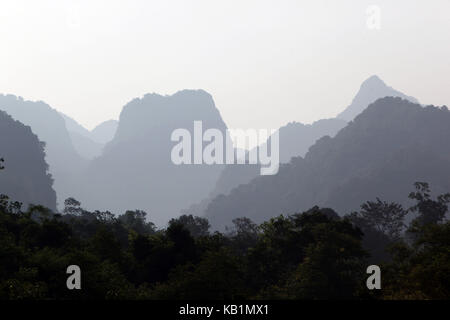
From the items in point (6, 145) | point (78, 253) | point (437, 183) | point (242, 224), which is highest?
point (6, 145)

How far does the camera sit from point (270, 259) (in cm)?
3912

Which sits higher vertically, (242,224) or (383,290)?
(242,224)

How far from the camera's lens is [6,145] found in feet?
636

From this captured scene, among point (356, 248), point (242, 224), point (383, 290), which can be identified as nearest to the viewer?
point (383, 290)
